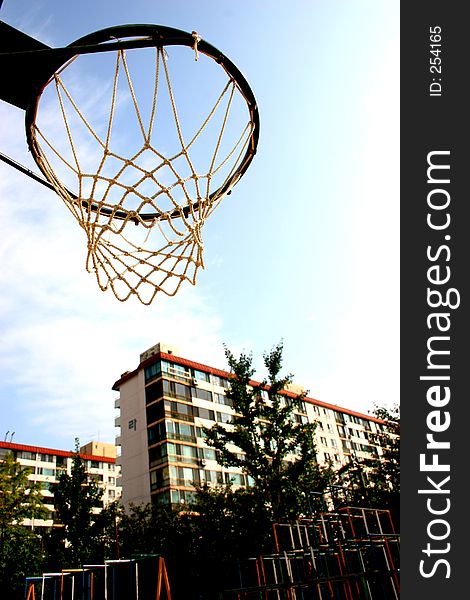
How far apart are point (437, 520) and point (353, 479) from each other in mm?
21956

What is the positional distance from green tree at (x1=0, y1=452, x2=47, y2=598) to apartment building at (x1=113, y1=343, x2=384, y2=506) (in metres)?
11.8

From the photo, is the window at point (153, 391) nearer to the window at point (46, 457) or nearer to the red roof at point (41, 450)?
the red roof at point (41, 450)

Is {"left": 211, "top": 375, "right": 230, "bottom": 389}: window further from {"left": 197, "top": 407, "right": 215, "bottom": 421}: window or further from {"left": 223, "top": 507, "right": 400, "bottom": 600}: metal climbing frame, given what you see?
{"left": 223, "top": 507, "right": 400, "bottom": 600}: metal climbing frame

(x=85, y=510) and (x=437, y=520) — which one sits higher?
(x=437, y=520)

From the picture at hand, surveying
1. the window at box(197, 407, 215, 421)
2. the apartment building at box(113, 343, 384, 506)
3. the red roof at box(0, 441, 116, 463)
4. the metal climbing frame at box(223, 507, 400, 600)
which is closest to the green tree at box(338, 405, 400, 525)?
the metal climbing frame at box(223, 507, 400, 600)

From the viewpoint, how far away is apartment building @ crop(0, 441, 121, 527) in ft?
136

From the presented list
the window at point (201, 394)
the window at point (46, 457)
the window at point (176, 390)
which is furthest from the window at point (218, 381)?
the window at point (46, 457)

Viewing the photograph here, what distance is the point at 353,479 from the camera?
23.4 meters

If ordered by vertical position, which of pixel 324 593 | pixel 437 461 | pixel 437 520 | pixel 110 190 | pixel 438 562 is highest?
pixel 110 190

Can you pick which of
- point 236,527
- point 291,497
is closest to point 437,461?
point 291,497

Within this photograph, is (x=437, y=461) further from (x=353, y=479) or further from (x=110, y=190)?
(x=353, y=479)

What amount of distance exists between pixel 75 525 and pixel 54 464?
28.5m

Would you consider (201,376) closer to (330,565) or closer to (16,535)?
(16,535)

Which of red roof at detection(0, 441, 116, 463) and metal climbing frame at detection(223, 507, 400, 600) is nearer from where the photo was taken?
metal climbing frame at detection(223, 507, 400, 600)
